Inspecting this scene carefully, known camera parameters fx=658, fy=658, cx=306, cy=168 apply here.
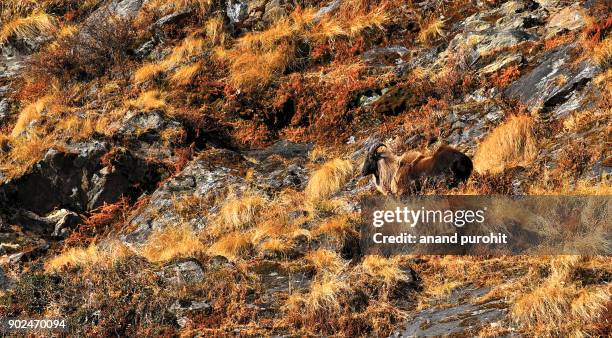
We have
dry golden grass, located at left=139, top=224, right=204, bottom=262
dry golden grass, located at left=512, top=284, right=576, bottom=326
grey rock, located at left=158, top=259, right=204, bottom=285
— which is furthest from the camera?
dry golden grass, located at left=139, top=224, right=204, bottom=262

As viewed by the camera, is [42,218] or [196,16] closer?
[42,218]

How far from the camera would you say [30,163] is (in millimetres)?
13344

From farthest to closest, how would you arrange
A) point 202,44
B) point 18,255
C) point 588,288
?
point 202,44 < point 18,255 < point 588,288

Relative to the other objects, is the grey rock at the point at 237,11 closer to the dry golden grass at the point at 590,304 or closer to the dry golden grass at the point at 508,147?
the dry golden grass at the point at 508,147

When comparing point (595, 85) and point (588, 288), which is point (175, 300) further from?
point (595, 85)

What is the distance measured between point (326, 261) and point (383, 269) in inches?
38.1

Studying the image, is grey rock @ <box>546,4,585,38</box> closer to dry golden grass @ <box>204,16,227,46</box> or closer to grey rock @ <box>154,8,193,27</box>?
dry golden grass @ <box>204,16,227,46</box>

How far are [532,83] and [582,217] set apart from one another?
448 centimetres

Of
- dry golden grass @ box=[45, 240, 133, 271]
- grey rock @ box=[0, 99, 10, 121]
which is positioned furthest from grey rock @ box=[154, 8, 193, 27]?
dry golden grass @ box=[45, 240, 133, 271]

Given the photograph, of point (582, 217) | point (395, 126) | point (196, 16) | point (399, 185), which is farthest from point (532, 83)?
point (196, 16)

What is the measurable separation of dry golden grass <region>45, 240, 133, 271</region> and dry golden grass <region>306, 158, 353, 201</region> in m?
3.34

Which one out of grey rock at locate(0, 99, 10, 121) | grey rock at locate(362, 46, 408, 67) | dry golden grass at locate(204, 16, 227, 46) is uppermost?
grey rock at locate(362, 46, 408, 67)

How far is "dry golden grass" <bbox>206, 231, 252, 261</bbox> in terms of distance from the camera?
966 cm

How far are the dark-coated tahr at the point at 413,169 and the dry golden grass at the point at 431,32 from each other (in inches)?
195
